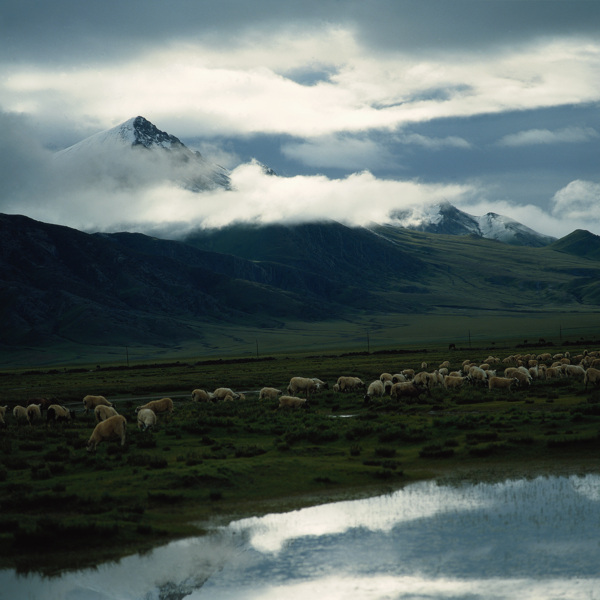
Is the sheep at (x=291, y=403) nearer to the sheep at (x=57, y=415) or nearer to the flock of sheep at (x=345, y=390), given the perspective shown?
the flock of sheep at (x=345, y=390)

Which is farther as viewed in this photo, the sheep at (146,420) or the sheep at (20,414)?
the sheep at (20,414)

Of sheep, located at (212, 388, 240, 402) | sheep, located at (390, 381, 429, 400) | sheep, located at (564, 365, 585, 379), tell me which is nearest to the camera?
sheep, located at (390, 381, 429, 400)

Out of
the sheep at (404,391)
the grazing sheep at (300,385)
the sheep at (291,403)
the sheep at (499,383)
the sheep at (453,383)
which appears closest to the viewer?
the sheep at (291,403)

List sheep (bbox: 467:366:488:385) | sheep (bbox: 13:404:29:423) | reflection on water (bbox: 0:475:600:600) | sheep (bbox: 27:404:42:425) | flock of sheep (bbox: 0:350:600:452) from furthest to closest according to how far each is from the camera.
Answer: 1. sheep (bbox: 467:366:488:385)
2. sheep (bbox: 27:404:42:425)
3. sheep (bbox: 13:404:29:423)
4. flock of sheep (bbox: 0:350:600:452)
5. reflection on water (bbox: 0:475:600:600)

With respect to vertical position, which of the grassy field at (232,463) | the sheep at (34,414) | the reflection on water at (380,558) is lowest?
the reflection on water at (380,558)

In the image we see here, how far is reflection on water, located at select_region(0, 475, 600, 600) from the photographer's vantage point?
12.4 meters

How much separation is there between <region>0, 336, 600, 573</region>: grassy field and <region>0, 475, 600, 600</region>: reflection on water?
3.58 ft

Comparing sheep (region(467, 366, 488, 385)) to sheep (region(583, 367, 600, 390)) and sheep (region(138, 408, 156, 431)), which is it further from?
sheep (region(138, 408, 156, 431))

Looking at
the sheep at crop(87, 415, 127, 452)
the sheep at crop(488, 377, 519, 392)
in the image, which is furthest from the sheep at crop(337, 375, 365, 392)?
the sheep at crop(87, 415, 127, 452)

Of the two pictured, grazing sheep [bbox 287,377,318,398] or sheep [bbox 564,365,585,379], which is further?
sheep [bbox 564,365,585,379]

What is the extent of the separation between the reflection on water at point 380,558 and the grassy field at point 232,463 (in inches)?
43.0

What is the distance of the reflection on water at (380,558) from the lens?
40.6ft

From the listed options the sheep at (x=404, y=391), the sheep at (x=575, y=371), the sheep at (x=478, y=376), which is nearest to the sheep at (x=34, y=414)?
the sheep at (x=404, y=391)

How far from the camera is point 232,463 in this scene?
21594 millimetres
